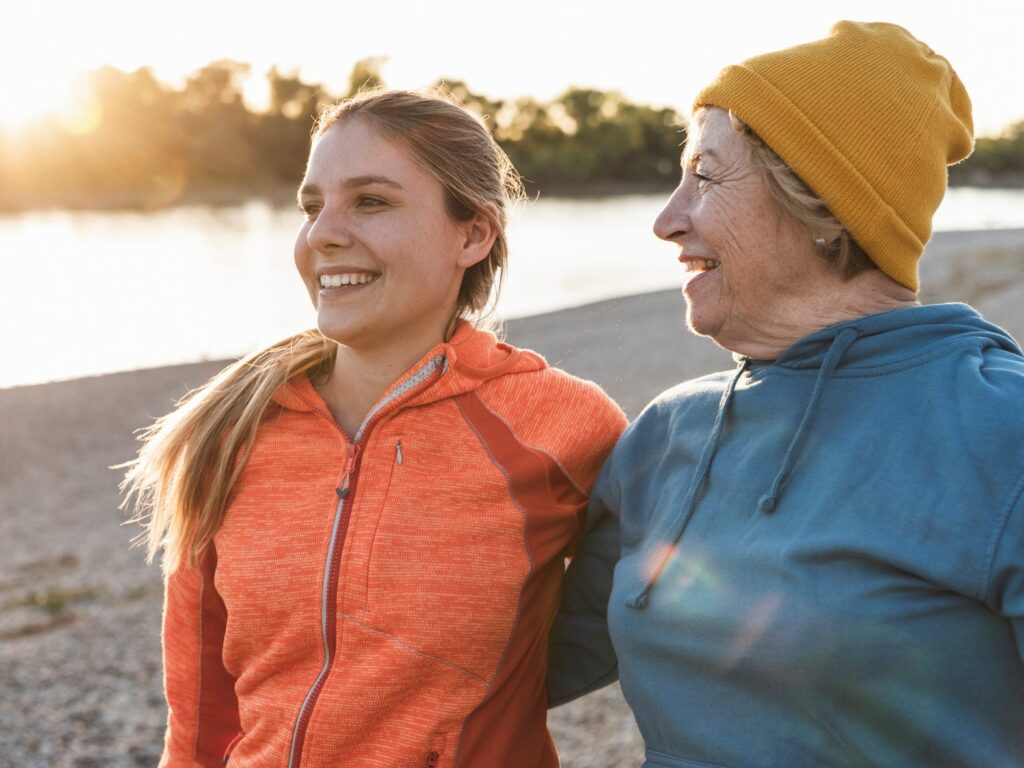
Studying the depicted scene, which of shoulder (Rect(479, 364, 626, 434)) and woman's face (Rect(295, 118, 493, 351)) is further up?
woman's face (Rect(295, 118, 493, 351))

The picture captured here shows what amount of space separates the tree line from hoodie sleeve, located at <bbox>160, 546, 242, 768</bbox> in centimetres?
5082

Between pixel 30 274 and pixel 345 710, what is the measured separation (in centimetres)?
3543

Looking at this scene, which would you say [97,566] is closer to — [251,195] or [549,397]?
[549,397]

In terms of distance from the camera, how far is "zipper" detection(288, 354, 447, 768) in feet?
6.89

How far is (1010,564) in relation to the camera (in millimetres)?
1504

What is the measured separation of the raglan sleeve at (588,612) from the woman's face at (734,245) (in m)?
0.45

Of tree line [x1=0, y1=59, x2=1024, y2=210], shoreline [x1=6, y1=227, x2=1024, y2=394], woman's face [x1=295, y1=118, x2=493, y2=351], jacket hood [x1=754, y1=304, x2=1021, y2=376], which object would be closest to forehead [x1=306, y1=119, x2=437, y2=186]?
woman's face [x1=295, y1=118, x2=493, y2=351]

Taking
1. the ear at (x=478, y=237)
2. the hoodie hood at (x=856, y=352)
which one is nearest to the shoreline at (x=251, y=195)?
the ear at (x=478, y=237)

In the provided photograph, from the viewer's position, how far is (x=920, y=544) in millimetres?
1583

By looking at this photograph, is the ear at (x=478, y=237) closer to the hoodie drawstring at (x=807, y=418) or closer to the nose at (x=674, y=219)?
the nose at (x=674, y=219)

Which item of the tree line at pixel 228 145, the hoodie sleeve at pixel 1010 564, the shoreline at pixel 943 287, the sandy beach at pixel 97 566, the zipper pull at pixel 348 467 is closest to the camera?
the hoodie sleeve at pixel 1010 564

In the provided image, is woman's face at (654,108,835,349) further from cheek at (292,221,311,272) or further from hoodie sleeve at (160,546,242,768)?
hoodie sleeve at (160,546,242,768)

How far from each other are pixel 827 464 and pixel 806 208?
0.49 metres

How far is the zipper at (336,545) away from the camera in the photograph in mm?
2100
